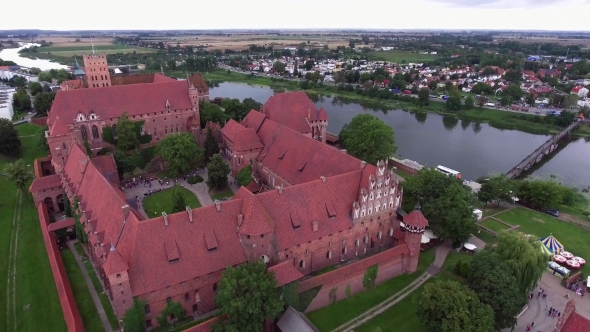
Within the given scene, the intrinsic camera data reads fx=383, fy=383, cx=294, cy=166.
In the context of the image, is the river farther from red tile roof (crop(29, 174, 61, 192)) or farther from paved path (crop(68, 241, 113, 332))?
red tile roof (crop(29, 174, 61, 192))

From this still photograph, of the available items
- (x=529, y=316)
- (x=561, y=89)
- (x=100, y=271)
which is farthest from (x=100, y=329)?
(x=561, y=89)

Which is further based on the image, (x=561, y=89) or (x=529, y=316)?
(x=561, y=89)

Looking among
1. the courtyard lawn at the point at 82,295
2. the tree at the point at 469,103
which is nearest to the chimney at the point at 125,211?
the courtyard lawn at the point at 82,295

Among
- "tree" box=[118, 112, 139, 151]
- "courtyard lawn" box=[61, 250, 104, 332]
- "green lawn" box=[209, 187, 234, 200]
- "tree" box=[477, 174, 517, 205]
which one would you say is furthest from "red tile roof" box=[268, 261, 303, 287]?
"tree" box=[118, 112, 139, 151]

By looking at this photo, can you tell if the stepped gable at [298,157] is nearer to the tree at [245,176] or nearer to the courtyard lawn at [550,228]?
the tree at [245,176]

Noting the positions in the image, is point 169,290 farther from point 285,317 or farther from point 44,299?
point 44,299

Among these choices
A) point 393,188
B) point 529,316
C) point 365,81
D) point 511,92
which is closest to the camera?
point 529,316
